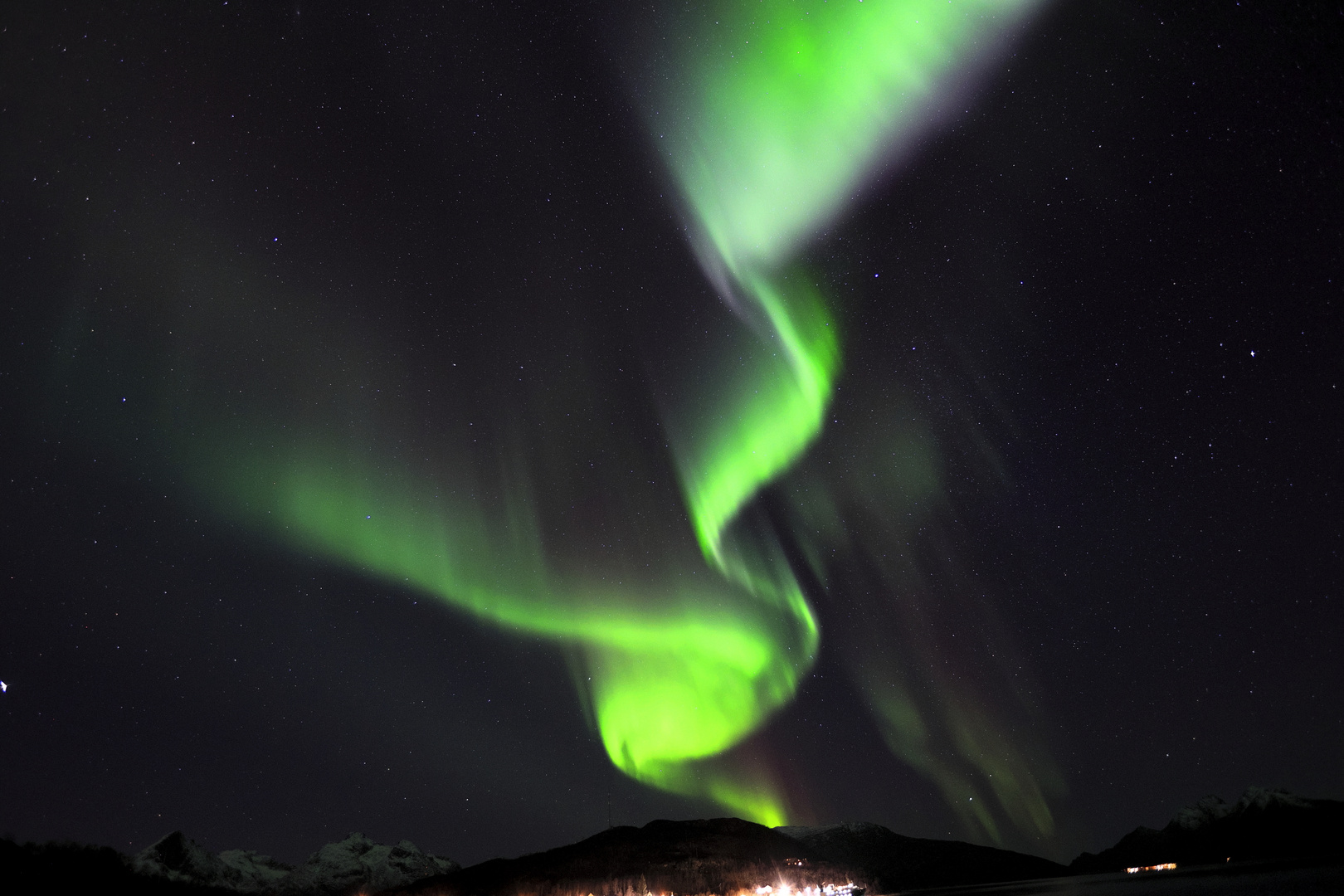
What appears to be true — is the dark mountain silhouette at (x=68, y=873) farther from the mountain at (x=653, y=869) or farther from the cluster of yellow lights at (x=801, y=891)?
the cluster of yellow lights at (x=801, y=891)

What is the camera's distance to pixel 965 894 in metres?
161

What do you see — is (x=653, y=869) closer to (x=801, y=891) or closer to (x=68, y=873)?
(x=801, y=891)

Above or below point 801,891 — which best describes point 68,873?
above

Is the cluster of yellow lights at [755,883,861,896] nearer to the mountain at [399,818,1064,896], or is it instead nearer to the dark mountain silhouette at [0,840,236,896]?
the mountain at [399,818,1064,896]

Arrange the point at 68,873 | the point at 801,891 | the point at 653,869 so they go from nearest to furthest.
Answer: the point at 68,873
the point at 801,891
the point at 653,869

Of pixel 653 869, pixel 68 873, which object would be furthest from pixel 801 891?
pixel 68 873

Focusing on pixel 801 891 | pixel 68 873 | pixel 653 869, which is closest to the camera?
pixel 68 873

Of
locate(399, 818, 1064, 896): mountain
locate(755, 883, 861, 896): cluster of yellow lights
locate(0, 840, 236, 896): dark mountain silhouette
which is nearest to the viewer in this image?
locate(0, 840, 236, 896): dark mountain silhouette

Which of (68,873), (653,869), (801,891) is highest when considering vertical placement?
(68,873)

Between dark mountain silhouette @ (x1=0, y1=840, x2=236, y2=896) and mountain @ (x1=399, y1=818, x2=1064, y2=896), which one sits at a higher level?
dark mountain silhouette @ (x1=0, y1=840, x2=236, y2=896)

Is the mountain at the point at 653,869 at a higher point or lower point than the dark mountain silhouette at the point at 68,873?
lower

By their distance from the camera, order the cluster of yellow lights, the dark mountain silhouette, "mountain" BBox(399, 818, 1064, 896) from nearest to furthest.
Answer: the dark mountain silhouette
the cluster of yellow lights
"mountain" BBox(399, 818, 1064, 896)

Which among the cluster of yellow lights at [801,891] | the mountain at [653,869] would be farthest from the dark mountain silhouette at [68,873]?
the cluster of yellow lights at [801,891]

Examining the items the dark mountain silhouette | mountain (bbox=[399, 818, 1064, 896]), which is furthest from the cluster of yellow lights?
the dark mountain silhouette
